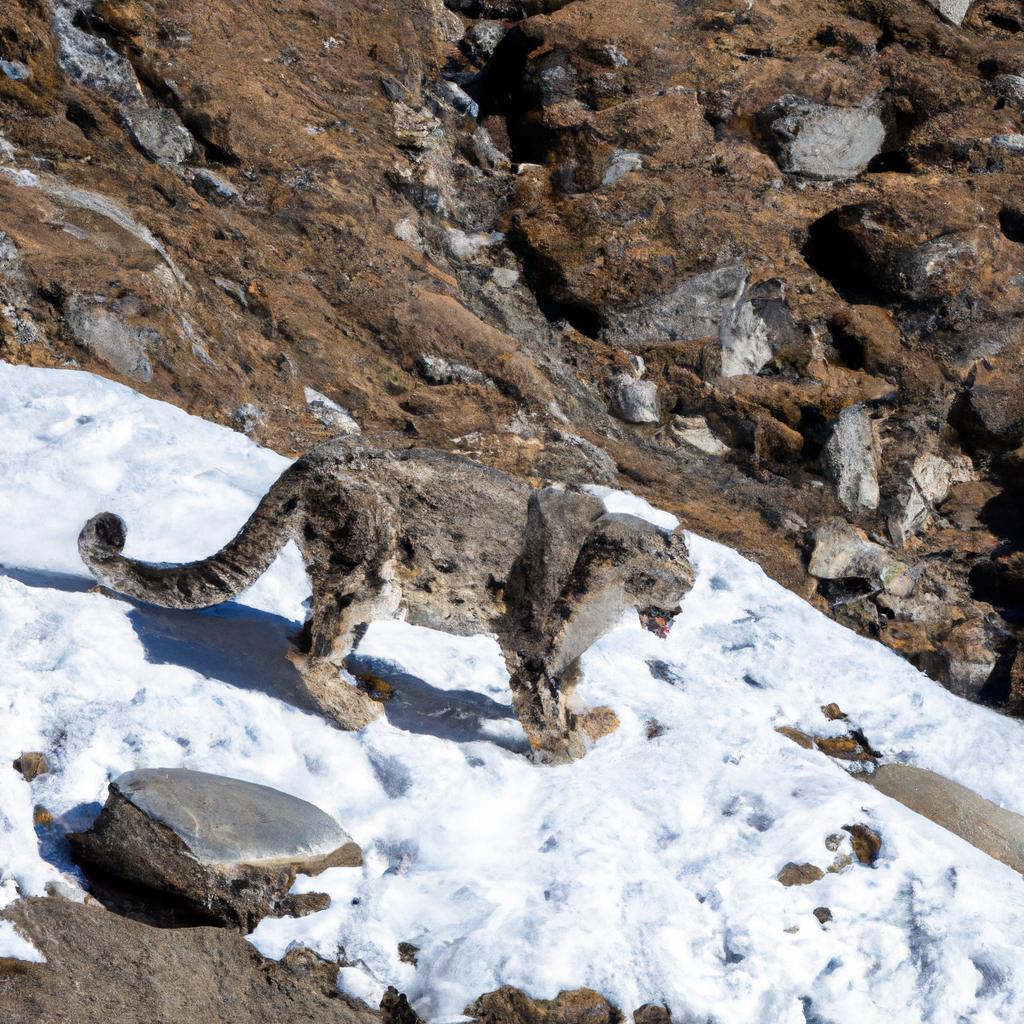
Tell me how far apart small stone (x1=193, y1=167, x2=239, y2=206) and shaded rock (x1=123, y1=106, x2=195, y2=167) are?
364mm

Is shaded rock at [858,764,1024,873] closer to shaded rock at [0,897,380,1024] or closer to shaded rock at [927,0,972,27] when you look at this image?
shaded rock at [0,897,380,1024]

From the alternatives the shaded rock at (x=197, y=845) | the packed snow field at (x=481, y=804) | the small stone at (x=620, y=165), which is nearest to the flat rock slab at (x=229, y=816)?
the shaded rock at (x=197, y=845)

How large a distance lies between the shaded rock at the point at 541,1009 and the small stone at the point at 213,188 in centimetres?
1211

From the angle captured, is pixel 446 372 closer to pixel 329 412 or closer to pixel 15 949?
pixel 329 412

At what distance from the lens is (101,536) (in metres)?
5.99

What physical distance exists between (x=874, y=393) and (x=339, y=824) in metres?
13.4

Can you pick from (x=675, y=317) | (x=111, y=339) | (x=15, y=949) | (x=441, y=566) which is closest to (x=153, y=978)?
(x=15, y=949)

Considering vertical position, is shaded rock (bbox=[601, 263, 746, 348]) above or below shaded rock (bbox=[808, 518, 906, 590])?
above

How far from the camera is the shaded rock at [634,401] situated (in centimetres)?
1524

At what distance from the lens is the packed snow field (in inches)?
197

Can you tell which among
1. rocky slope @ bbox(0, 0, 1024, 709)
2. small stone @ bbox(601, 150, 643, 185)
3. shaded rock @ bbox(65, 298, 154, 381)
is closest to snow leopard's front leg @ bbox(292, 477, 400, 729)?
rocky slope @ bbox(0, 0, 1024, 709)

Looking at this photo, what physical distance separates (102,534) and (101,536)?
17 millimetres

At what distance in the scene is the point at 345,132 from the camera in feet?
53.4

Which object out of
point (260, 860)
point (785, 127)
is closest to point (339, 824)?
point (260, 860)
